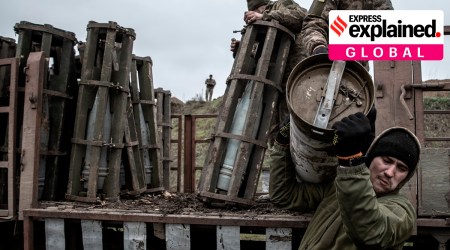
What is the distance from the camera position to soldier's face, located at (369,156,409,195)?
96.4 inches

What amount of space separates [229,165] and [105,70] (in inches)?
58.6

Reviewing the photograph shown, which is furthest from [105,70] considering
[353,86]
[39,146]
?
[353,86]

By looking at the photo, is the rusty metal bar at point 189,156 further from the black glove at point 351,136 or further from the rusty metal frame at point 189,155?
the black glove at point 351,136

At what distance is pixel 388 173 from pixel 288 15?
1.97 metres

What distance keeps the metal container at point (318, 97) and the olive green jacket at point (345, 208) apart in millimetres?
247

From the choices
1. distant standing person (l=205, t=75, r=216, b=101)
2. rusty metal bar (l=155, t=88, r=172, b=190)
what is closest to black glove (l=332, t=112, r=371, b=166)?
rusty metal bar (l=155, t=88, r=172, b=190)

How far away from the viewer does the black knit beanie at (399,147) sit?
2.43 metres

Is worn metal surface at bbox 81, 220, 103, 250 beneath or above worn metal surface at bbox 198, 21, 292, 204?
beneath

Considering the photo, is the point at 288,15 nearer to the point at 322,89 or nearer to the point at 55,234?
the point at 322,89

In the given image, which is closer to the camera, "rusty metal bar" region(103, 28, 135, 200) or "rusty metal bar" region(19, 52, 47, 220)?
"rusty metal bar" region(19, 52, 47, 220)

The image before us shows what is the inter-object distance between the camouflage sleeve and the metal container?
4.45 feet

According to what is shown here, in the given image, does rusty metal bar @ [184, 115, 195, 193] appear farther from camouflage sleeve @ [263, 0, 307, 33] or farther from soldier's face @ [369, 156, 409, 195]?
soldier's face @ [369, 156, 409, 195]

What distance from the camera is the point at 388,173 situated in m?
2.45

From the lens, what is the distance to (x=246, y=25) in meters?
4.05
